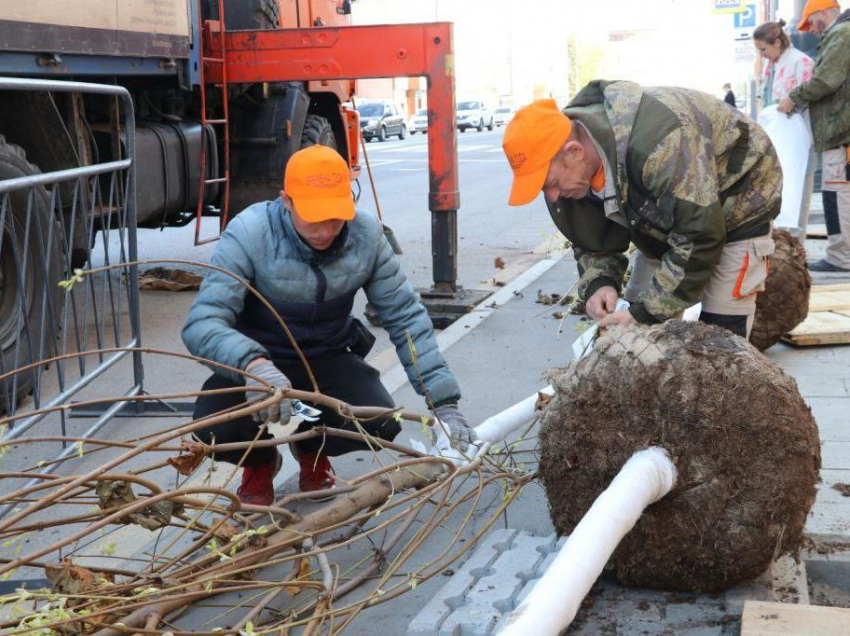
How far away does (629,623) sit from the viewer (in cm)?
291

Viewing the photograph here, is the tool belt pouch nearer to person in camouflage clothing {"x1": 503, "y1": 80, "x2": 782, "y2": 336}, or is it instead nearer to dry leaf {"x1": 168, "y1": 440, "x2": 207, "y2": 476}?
person in camouflage clothing {"x1": 503, "y1": 80, "x2": 782, "y2": 336}

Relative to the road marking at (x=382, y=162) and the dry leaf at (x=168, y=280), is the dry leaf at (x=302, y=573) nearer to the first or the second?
the dry leaf at (x=168, y=280)

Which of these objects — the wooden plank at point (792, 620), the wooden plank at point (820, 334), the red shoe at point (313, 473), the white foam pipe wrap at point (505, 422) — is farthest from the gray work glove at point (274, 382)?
the wooden plank at point (820, 334)

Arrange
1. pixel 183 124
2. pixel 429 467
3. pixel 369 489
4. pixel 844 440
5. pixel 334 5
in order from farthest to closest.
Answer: pixel 334 5
pixel 183 124
pixel 844 440
pixel 429 467
pixel 369 489

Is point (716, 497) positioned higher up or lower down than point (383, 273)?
lower down

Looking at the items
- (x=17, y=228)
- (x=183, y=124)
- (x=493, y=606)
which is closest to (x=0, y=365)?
(x=17, y=228)

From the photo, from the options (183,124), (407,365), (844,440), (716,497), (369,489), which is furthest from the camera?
(183,124)

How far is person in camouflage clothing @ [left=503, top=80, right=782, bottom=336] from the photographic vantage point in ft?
11.1

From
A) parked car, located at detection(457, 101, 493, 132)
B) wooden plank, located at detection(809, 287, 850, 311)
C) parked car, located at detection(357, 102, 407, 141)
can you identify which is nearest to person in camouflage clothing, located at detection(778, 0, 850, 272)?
wooden plank, located at detection(809, 287, 850, 311)

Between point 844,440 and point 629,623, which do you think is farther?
point 844,440

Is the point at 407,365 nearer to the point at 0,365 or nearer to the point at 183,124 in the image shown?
the point at 0,365

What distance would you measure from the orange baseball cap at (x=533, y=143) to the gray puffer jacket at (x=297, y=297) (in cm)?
71

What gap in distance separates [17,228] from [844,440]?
3.88 m

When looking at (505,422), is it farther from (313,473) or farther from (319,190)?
(319,190)
